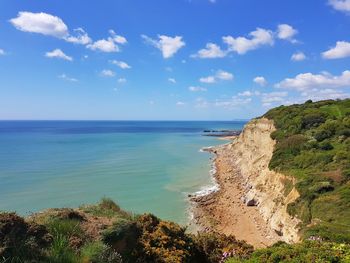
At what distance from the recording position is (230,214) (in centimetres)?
2758

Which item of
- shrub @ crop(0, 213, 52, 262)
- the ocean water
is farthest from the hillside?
the ocean water

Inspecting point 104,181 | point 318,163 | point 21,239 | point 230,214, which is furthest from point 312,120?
point 21,239

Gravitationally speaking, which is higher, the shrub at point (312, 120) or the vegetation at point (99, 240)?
the shrub at point (312, 120)

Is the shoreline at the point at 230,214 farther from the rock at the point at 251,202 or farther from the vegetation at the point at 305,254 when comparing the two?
the vegetation at the point at 305,254

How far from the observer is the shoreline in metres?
22.7

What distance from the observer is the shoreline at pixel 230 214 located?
→ 2267 centimetres

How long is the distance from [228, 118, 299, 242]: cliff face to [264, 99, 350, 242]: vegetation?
2.50 ft

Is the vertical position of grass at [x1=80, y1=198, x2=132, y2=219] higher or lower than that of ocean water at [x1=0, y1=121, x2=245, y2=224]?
higher

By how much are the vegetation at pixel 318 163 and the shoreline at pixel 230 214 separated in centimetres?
308

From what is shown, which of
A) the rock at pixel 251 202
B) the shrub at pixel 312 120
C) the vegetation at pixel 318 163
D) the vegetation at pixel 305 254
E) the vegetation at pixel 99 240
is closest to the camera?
the vegetation at pixel 99 240

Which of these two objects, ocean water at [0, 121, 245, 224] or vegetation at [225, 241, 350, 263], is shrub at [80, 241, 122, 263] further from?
ocean water at [0, 121, 245, 224]

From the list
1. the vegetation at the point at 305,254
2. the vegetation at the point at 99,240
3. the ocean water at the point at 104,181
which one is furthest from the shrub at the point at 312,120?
the vegetation at the point at 305,254

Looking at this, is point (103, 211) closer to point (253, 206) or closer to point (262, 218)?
point (262, 218)

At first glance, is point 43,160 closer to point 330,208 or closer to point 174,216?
point 174,216
